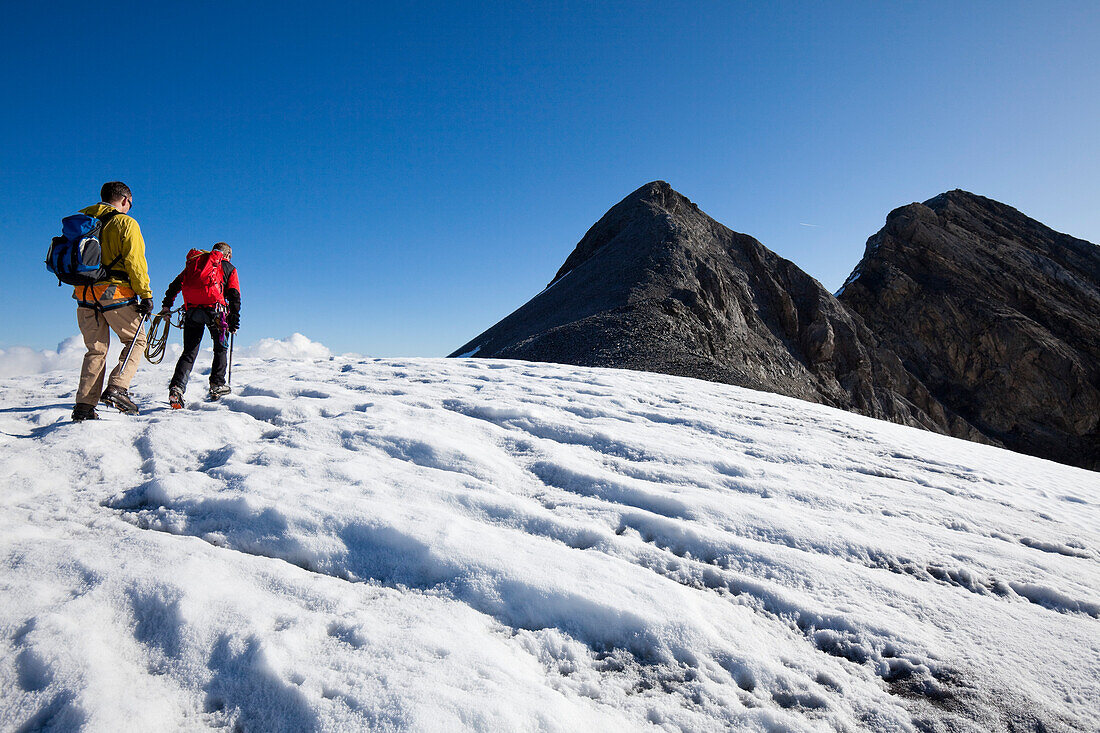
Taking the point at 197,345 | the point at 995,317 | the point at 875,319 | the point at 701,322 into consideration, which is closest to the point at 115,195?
the point at 197,345

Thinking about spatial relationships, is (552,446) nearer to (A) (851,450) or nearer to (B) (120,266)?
(A) (851,450)

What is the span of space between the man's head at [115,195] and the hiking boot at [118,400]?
2.10m

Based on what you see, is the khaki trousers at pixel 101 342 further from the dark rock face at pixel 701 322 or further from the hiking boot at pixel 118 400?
the dark rock face at pixel 701 322

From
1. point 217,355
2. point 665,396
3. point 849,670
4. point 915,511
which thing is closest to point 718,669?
point 849,670

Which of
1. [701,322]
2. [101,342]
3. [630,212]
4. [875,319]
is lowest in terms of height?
[101,342]

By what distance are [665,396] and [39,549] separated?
24.2ft

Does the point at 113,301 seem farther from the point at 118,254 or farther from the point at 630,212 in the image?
the point at 630,212

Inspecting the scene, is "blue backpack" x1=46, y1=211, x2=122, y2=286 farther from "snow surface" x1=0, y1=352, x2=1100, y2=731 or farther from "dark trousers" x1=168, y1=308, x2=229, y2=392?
"snow surface" x1=0, y1=352, x2=1100, y2=731

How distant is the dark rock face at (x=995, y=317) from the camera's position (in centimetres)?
3297

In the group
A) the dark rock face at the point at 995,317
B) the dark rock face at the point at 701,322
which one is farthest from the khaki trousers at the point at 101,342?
the dark rock face at the point at 995,317

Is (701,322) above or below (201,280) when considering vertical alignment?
above

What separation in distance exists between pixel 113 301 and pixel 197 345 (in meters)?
1.32

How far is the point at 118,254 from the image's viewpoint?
16.7ft

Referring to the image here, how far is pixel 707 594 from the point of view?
9.10ft
